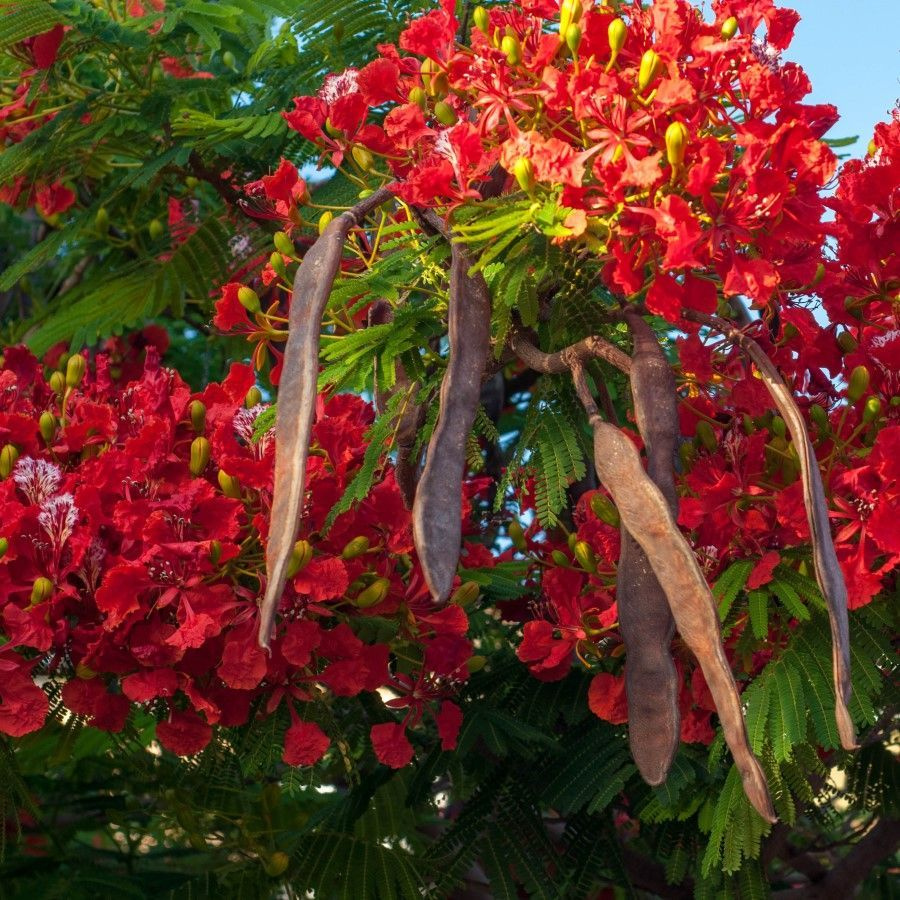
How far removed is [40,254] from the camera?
3.44 metres

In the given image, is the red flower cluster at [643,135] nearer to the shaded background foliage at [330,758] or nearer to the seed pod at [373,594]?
the shaded background foliage at [330,758]

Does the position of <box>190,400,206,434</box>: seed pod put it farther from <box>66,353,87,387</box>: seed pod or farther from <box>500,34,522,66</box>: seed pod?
<box>500,34,522,66</box>: seed pod

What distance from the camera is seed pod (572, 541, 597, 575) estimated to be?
2.43m

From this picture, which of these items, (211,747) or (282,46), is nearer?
(211,747)

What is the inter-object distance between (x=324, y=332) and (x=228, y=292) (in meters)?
0.17

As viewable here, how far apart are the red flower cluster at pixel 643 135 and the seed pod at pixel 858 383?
23 cm

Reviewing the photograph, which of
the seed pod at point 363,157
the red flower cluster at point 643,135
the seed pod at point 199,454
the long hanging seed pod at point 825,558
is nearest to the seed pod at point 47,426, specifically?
the seed pod at point 199,454

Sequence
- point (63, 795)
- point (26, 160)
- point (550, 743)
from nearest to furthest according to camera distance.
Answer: point (550, 743), point (26, 160), point (63, 795)

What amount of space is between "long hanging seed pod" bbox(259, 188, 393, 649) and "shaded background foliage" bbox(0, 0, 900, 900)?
1.26 feet

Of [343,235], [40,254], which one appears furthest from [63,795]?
[343,235]

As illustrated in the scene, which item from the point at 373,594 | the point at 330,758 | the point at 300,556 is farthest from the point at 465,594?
the point at 330,758

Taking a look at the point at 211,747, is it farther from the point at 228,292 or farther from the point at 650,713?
the point at 650,713

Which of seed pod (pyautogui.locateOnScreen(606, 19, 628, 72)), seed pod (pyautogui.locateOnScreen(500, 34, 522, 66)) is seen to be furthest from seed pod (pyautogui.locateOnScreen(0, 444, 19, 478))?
seed pod (pyautogui.locateOnScreen(606, 19, 628, 72))

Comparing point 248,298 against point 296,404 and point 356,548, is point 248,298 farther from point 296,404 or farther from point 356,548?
point 296,404
